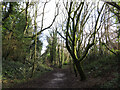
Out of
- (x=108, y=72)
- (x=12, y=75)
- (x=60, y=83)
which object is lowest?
(x=60, y=83)

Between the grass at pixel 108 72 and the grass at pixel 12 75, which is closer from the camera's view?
the grass at pixel 108 72

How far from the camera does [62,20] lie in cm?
1609

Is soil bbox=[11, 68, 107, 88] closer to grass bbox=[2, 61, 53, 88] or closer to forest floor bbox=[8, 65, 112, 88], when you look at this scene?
forest floor bbox=[8, 65, 112, 88]

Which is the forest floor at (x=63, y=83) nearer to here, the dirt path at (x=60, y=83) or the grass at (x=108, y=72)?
the dirt path at (x=60, y=83)

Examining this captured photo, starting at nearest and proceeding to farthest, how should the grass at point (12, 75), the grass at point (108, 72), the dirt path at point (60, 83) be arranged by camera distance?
1. the grass at point (108, 72)
2. the dirt path at point (60, 83)
3. the grass at point (12, 75)

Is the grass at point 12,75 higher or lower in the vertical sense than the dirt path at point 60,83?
higher

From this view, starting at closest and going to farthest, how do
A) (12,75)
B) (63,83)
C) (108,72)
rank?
(108,72) < (63,83) < (12,75)

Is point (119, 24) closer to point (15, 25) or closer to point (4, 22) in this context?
point (4, 22)

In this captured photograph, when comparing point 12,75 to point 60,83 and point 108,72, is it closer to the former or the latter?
point 60,83

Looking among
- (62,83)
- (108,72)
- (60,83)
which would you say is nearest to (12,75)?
(60,83)

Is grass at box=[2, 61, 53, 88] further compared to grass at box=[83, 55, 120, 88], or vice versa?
grass at box=[2, 61, 53, 88]

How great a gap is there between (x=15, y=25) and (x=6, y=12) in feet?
15.4

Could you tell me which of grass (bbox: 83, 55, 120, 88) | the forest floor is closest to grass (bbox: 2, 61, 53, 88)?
the forest floor

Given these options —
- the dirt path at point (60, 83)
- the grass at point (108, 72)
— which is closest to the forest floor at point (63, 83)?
the dirt path at point (60, 83)
